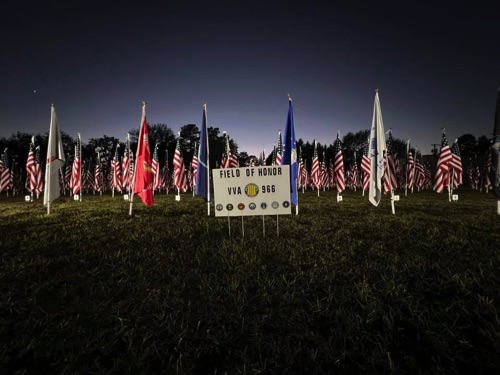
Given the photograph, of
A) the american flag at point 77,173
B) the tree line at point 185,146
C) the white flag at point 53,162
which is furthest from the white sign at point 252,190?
the tree line at point 185,146

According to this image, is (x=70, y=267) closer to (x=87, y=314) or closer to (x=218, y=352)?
(x=87, y=314)

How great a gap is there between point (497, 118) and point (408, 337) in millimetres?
7037

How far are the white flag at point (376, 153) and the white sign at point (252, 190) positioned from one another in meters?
5.85

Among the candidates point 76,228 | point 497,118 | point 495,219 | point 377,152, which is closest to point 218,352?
A: point 76,228

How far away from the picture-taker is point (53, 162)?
461 inches

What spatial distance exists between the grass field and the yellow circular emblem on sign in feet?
4.73

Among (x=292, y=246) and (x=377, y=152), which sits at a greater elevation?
(x=377, y=152)

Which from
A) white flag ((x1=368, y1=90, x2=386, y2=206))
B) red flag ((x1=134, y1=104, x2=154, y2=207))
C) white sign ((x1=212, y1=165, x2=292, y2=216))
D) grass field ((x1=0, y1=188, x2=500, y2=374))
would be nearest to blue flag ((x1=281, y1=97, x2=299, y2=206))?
white flag ((x1=368, y1=90, x2=386, y2=206))

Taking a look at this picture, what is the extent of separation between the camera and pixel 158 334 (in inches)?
128

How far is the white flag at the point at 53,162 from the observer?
1171 cm

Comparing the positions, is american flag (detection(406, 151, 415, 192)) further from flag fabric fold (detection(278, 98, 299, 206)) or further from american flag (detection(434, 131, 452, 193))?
flag fabric fold (detection(278, 98, 299, 206))

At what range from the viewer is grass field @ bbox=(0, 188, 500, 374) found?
2.82 m

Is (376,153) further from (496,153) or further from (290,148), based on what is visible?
(496,153)

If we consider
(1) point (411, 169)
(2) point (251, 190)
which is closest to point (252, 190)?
(2) point (251, 190)
